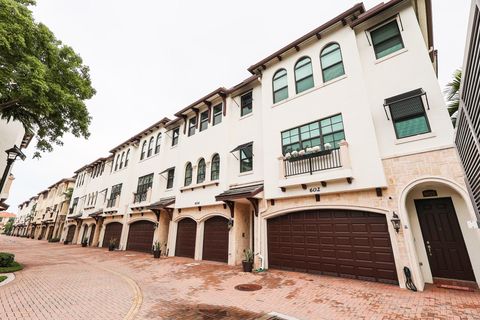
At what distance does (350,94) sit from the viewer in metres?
9.86

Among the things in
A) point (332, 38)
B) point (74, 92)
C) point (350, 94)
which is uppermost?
point (332, 38)

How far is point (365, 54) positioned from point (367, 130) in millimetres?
4127

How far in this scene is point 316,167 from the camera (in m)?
9.88

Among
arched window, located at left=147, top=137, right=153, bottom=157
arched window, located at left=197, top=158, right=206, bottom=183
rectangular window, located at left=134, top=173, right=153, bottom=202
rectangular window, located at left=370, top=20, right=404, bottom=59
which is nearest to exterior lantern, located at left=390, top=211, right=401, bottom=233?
rectangular window, located at left=370, top=20, right=404, bottom=59

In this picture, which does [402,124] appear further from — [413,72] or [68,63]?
[68,63]

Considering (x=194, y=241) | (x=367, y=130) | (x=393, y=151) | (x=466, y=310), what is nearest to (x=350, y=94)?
(x=367, y=130)

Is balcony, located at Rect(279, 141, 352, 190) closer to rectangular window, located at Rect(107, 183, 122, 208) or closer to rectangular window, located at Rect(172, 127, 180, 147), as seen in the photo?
rectangular window, located at Rect(172, 127, 180, 147)

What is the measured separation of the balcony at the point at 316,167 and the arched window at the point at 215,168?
17.4ft

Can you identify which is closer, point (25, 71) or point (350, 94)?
point (25, 71)

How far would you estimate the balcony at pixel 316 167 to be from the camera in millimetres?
9109

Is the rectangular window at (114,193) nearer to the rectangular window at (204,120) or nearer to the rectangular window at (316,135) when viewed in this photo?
the rectangular window at (204,120)

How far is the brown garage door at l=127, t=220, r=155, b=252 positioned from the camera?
61.0 ft

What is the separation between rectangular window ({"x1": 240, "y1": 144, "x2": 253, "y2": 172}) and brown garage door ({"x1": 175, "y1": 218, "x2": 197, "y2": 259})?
579 cm

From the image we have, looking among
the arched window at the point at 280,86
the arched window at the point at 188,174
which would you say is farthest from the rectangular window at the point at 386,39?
the arched window at the point at 188,174
